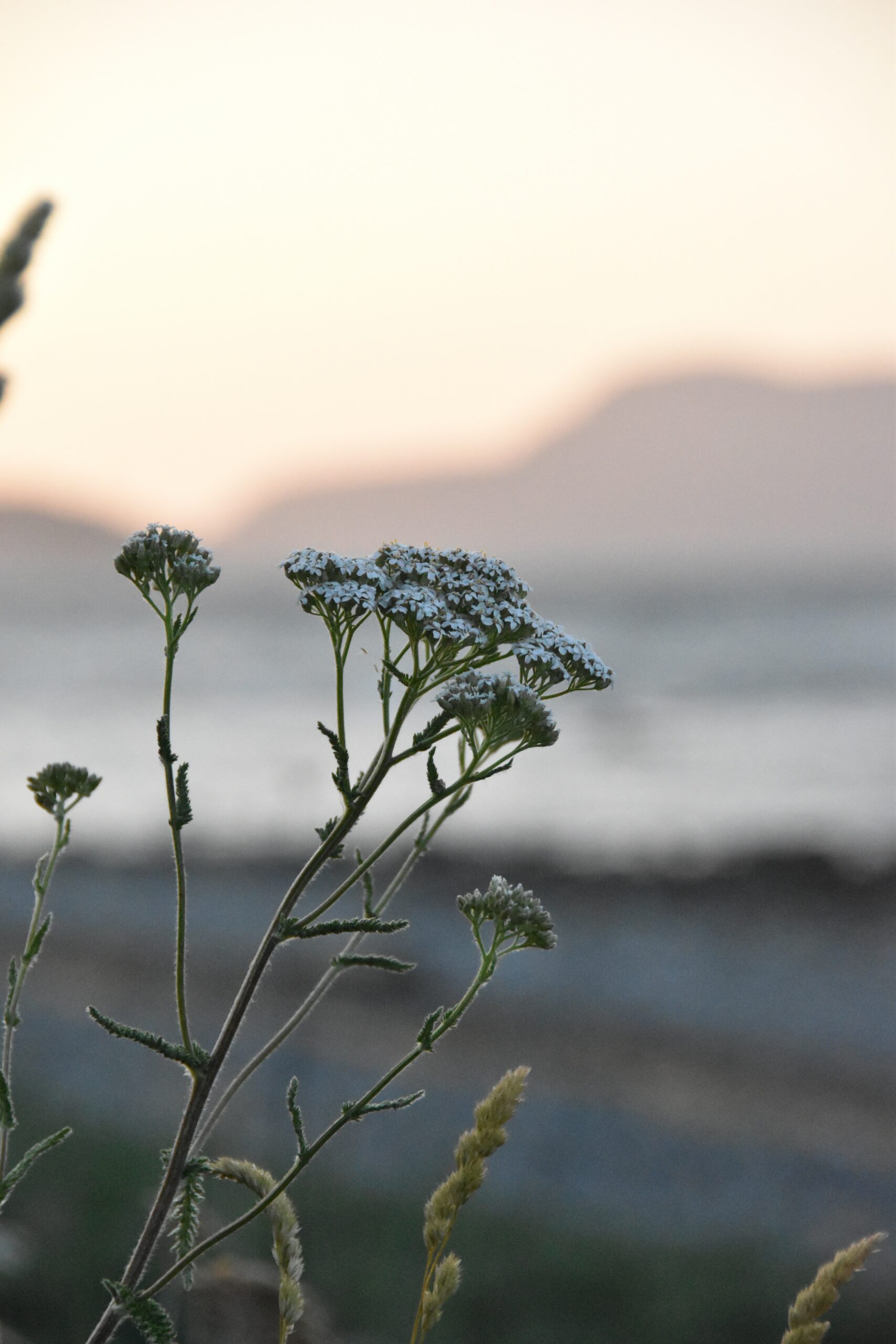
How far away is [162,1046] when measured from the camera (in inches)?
81.6

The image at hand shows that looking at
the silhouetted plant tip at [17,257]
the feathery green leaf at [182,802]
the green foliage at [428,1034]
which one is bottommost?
the green foliage at [428,1034]

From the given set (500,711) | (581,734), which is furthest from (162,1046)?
(581,734)

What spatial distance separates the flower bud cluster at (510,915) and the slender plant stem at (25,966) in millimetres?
920

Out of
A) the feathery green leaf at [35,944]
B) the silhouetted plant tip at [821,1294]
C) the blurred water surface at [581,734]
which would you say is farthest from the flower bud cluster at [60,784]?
the blurred water surface at [581,734]

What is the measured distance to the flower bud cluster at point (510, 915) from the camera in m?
2.63

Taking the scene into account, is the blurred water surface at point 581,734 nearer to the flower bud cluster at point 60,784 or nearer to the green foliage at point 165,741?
the flower bud cluster at point 60,784

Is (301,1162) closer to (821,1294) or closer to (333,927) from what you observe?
(333,927)

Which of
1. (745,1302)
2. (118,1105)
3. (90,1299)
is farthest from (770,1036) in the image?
(90,1299)

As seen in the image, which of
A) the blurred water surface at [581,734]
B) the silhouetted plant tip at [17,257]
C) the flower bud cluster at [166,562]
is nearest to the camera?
the silhouetted plant tip at [17,257]

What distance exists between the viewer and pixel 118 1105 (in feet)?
43.5

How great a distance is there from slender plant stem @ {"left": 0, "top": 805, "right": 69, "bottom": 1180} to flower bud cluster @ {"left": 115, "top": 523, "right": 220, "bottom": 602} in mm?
593

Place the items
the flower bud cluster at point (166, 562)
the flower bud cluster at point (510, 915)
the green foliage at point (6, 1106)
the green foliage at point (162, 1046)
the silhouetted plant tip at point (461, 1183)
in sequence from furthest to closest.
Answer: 1. the flower bud cluster at point (166, 562)
2. the flower bud cluster at point (510, 915)
3. the silhouetted plant tip at point (461, 1183)
4. the green foliage at point (6, 1106)
5. the green foliage at point (162, 1046)

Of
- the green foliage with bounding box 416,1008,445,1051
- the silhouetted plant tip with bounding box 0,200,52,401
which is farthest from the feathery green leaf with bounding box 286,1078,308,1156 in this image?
the silhouetted plant tip with bounding box 0,200,52,401

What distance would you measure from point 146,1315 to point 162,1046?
45cm
